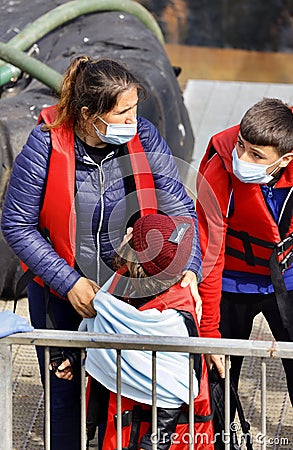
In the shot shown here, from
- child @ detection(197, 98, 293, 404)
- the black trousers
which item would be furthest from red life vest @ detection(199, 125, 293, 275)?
the black trousers

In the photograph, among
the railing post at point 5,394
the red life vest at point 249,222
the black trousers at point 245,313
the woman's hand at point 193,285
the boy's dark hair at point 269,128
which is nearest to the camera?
the railing post at point 5,394

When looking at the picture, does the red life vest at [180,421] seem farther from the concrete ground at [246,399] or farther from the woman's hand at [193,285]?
the concrete ground at [246,399]

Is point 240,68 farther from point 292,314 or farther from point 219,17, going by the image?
point 292,314

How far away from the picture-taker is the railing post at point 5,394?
3.04 metres

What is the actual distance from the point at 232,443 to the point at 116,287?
755mm

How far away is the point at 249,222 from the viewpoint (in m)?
3.58

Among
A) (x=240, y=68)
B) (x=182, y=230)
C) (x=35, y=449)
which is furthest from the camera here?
(x=240, y=68)

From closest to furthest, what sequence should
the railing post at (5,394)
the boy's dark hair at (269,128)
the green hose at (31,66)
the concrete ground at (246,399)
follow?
1. the railing post at (5,394)
2. the boy's dark hair at (269,128)
3. the concrete ground at (246,399)
4. the green hose at (31,66)

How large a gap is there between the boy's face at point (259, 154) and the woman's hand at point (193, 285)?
1.42 ft

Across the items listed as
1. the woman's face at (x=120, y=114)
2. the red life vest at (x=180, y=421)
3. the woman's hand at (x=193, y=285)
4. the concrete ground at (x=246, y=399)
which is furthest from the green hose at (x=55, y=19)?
the red life vest at (x=180, y=421)

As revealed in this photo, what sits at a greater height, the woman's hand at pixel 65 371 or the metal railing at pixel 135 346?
the metal railing at pixel 135 346

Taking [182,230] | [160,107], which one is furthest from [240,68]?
[182,230]

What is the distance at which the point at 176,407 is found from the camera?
3.21 meters

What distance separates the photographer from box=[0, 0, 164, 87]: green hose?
254 inches
